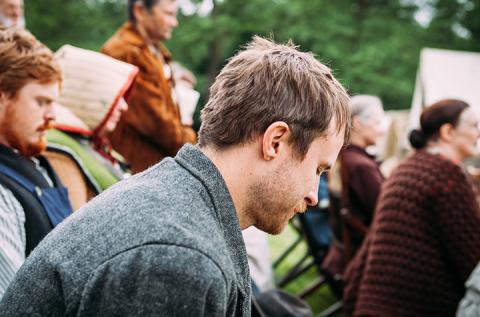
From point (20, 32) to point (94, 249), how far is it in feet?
4.75

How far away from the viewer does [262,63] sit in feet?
4.23

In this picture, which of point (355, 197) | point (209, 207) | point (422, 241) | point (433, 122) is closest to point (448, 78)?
point (355, 197)

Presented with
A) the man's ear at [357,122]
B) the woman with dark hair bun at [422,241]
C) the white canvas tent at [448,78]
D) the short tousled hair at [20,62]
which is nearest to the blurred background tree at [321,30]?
the white canvas tent at [448,78]

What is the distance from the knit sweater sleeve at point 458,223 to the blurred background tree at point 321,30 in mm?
13034

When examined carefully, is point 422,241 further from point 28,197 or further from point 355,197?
point 28,197

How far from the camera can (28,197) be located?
202 cm

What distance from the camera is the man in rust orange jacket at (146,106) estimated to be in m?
3.51

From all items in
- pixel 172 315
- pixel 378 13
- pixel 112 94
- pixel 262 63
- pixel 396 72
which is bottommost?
pixel 396 72

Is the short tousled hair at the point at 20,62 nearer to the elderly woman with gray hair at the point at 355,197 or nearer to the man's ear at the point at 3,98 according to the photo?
the man's ear at the point at 3,98

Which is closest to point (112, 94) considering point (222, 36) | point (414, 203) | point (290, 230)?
point (414, 203)

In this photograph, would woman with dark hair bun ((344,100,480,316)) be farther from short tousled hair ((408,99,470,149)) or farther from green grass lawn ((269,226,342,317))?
green grass lawn ((269,226,342,317))

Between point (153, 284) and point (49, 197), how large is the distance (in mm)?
1284

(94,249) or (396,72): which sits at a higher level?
(94,249)

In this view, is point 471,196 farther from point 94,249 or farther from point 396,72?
point 396,72
